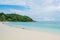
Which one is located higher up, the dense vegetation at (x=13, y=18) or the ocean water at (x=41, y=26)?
the dense vegetation at (x=13, y=18)

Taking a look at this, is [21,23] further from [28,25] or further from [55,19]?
[55,19]

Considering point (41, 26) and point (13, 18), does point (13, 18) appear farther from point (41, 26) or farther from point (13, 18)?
point (41, 26)

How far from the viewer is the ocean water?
6.22 feet

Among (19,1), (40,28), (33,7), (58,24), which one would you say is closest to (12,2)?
(19,1)

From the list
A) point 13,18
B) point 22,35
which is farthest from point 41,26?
point 13,18

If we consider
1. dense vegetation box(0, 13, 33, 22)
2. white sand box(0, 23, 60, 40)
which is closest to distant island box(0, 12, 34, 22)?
dense vegetation box(0, 13, 33, 22)

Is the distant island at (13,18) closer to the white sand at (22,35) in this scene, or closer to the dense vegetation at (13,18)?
the dense vegetation at (13,18)

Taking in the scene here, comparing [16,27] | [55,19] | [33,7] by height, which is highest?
[33,7]

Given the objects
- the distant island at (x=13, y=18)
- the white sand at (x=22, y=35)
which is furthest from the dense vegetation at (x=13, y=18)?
the white sand at (x=22, y=35)

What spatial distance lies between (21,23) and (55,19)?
0.46 meters

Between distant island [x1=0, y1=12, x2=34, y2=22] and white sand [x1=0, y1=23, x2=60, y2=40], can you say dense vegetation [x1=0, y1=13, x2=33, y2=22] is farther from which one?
white sand [x1=0, y1=23, x2=60, y2=40]

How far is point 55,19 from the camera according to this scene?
75.0 inches

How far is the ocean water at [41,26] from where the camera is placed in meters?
1.89

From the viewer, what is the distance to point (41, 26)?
6.40 ft
